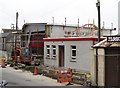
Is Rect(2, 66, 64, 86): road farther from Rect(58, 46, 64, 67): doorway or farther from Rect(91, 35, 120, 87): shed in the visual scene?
Rect(58, 46, 64, 67): doorway

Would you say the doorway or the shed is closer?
the shed

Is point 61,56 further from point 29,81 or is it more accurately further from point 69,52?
point 29,81

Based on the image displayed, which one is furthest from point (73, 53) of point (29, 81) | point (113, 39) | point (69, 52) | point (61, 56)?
point (113, 39)

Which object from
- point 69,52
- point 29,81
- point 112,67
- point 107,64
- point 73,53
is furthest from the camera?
point 69,52

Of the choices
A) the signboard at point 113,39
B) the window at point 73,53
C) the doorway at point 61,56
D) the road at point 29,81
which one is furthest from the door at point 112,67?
the doorway at point 61,56

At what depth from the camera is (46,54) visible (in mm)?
32531

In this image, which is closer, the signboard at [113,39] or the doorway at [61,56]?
the signboard at [113,39]

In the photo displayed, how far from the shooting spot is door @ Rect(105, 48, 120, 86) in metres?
17.1

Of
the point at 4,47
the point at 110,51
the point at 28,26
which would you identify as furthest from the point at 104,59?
the point at 4,47

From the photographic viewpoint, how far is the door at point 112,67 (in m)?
17.1

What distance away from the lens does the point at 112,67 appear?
17.3 meters

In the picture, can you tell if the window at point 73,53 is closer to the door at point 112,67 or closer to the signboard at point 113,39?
the signboard at point 113,39

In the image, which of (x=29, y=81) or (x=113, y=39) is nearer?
(x=113, y=39)

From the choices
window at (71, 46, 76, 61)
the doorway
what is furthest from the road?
the doorway
